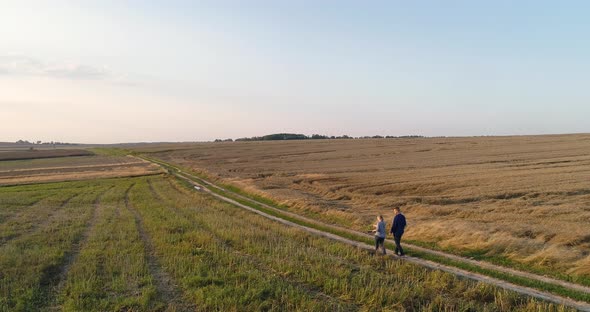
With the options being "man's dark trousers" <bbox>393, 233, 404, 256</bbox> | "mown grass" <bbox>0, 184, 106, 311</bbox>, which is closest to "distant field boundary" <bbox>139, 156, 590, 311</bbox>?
"man's dark trousers" <bbox>393, 233, 404, 256</bbox>

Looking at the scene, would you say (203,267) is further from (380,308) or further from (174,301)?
(380,308)

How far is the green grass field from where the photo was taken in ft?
34.3

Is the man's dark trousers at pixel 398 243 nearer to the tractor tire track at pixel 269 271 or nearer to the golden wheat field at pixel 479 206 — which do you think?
the golden wheat field at pixel 479 206

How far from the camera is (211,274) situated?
1256cm

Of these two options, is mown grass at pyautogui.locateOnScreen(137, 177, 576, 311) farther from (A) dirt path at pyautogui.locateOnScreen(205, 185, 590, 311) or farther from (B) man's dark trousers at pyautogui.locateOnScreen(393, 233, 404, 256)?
(B) man's dark trousers at pyautogui.locateOnScreen(393, 233, 404, 256)

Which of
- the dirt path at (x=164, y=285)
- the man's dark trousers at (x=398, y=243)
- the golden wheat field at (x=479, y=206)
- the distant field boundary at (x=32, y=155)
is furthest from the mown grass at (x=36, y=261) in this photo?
the distant field boundary at (x=32, y=155)

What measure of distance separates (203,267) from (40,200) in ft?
96.4

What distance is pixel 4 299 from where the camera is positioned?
1066 cm

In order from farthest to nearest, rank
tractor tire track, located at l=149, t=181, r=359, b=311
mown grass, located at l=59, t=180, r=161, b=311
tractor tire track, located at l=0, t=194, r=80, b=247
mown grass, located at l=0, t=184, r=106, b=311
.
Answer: tractor tire track, located at l=0, t=194, r=80, b=247 → mown grass, located at l=0, t=184, r=106, b=311 → tractor tire track, located at l=149, t=181, r=359, b=311 → mown grass, located at l=59, t=180, r=161, b=311

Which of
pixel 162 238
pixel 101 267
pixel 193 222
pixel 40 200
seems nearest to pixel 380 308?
pixel 101 267

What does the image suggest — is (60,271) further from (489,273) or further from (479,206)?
(479,206)

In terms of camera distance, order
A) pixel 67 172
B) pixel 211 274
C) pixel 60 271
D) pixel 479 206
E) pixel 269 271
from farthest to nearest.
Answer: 1. pixel 67 172
2. pixel 479 206
3. pixel 60 271
4. pixel 269 271
5. pixel 211 274

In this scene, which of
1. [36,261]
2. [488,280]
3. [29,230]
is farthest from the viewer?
[29,230]

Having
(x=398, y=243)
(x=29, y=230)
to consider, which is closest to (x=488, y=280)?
(x=398, y=243)
